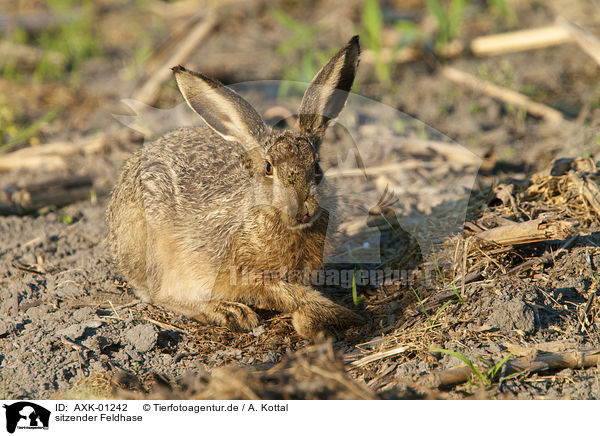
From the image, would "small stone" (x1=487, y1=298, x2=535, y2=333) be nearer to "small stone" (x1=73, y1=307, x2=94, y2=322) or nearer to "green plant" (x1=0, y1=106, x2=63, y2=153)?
"small stone" (x1=73, y1=307, x2=94, y2=322)

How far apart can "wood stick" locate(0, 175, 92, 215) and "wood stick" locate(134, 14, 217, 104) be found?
5.60ft

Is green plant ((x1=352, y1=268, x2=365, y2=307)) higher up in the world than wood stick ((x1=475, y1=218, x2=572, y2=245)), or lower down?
lower down

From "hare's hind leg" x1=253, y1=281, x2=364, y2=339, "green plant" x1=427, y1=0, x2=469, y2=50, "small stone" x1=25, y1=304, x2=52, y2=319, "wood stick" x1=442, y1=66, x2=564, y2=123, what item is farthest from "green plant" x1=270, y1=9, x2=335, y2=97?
"small stone" x1=25, y1=304, x2=52, y2=319

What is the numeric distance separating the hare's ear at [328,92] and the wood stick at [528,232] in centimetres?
149

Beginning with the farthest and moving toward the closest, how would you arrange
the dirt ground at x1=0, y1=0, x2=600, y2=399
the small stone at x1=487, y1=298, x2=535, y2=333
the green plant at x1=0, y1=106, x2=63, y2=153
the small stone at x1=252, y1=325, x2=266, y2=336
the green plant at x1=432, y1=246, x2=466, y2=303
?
the green plant at x1=0, y1=106, x2=63, y2=153 → the small stone at x1=252, y1=325, x2=266, y2=336 → the green plant at x1=432, y1=246, x2=466, y2=303 → the small stone at x1=487, y1=298, x2=535, y2=333 → the dirt ground at x1=0, y1=0, x2=600, y2=399

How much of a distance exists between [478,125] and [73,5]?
7.45m

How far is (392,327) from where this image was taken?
4.76 meters

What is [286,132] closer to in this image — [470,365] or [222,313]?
[222,313]

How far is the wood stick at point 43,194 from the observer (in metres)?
6.80

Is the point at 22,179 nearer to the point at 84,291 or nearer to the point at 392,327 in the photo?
the point at 84,291

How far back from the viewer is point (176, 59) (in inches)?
342

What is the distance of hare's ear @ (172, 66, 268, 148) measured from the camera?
482 cm

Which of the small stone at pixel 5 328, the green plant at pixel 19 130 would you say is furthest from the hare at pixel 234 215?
the green plant at pixel 19 130

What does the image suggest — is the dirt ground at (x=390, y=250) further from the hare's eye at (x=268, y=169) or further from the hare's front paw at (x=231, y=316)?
the hare's eye at (x=268, y=169)
